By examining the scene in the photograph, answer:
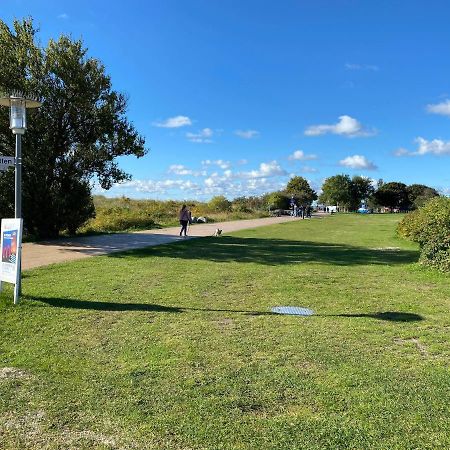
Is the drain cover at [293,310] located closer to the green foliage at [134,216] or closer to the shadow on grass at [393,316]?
the shadow on grass at [393,316]

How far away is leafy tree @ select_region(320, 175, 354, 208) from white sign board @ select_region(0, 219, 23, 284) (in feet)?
292

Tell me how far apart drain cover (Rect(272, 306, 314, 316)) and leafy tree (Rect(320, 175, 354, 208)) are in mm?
87792

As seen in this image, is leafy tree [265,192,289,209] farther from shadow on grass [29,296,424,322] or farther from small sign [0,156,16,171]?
small sign [0,156,16,171]

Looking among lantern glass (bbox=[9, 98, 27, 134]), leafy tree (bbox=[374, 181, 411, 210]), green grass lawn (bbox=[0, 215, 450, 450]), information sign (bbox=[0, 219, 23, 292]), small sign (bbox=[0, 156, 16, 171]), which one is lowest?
green grass lawn (bbox=[0, 215, 450, 450])

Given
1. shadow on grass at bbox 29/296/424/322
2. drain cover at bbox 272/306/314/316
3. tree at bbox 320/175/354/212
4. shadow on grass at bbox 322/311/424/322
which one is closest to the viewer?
shadow on grass at bbox 322/311/424/322

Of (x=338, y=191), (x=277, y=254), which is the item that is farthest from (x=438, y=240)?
(x=338, y=191)

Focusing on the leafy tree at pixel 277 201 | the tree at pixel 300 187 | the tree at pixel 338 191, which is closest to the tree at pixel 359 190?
the tree at pixel 338 191

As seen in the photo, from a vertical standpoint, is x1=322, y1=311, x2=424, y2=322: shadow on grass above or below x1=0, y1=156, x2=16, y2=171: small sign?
below

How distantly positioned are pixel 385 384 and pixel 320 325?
196 centimetres

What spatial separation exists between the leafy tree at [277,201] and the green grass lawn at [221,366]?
180 ft

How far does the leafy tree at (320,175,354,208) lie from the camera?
92.4m

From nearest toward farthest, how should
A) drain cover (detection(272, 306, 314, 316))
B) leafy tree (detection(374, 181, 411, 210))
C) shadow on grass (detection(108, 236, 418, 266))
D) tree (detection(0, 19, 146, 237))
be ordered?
drain cover (detection(272, 306, 314, 316)) < shadow on grass (detection(108, 236, 418, 266)) < tree (detection(0, 19, 146, 237)) < leafy tree (detection(374, 181, 411, 210))

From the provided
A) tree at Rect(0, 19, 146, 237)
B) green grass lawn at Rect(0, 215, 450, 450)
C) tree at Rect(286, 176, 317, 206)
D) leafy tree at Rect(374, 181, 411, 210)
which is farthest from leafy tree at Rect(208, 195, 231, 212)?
leafy tree at Rect(374, 181, 411, 210)

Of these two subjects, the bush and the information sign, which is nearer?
the information sign
